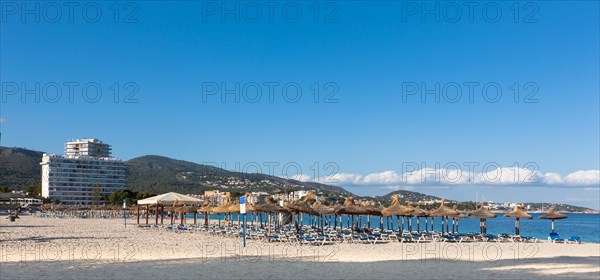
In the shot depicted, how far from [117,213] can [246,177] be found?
12393cm

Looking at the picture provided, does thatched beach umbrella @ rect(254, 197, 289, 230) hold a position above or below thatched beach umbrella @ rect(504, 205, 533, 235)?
above

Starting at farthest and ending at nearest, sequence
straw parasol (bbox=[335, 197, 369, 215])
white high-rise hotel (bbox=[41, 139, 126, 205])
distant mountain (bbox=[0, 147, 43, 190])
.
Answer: distant mountain (bbox=[0, 147, 43, 190])
white high-rise hotel (bbox=[41, 139, 126, 205])
straw parasol (bbox=[335, 197, 369, 215])

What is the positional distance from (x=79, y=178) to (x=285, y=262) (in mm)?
120589

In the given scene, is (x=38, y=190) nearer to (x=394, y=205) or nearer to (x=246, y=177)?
(x=246, y=177)

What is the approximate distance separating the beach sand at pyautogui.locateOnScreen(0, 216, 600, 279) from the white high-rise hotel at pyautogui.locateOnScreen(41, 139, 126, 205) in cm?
Answer: 10489

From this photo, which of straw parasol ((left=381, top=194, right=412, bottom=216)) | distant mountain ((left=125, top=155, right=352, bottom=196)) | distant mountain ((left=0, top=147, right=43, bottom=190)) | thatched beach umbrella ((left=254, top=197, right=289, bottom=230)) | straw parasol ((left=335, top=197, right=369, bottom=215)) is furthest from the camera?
distant mountain ((left=125, top=155, right=352, bottom=196))

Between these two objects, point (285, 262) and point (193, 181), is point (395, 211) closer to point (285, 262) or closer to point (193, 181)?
point (285, 262)

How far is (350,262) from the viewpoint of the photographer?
14.8 meters

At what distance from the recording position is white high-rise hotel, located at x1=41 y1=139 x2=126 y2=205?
12025 centimetres

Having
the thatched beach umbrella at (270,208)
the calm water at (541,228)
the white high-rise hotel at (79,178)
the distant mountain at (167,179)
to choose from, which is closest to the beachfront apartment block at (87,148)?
the distant mountain at (167,179)

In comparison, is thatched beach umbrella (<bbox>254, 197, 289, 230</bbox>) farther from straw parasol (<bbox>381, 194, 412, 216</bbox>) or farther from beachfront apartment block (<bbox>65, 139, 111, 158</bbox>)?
beachfront apartment block (<bbox>65, 139, 111, 158</bbox>)

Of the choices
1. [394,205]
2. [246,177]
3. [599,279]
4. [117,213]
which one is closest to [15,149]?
[246,177]

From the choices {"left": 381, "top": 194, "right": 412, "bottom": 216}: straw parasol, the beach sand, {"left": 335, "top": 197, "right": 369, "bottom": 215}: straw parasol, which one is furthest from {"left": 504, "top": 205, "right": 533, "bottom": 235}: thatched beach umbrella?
{"left": 335, "top": 197, "right": 369, "bottom": 215}: straw parasol

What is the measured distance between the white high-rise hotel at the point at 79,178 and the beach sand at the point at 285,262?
344 ft
